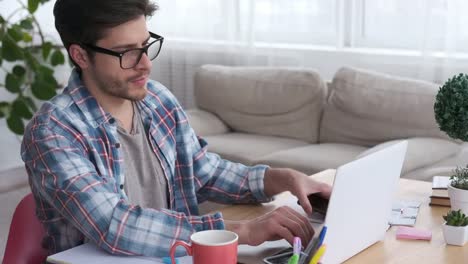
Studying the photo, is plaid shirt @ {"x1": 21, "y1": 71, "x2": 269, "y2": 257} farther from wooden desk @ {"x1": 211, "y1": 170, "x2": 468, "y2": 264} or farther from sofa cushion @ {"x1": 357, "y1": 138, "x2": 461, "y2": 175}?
sofa cushion @ {"x1": 357, "y1": 138, "x2": 461, "y2": 175}

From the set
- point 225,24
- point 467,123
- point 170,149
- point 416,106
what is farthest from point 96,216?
point 225,24

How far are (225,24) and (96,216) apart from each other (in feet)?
10.9

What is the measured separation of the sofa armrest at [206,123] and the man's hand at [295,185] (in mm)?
2200

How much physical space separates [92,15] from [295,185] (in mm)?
628

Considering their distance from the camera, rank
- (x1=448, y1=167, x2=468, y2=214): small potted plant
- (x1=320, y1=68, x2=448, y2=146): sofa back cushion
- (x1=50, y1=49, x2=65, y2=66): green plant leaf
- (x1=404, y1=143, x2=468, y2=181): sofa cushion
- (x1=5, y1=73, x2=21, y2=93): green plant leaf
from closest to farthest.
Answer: (x1=448, y1=167, x2=468, y2=214): small potted plant, (x1=404, y1=143, x2=468, y2=181): sofa cushion, (x1=320, y1=68, x2=448, y2=146): sofa back cushion, (x1=5, y1=73, x2=21, y2=93): green plant leaf, (x1=50, y1=49, x2=65, y2=66): green plant leaf

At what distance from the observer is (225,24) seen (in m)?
4.79

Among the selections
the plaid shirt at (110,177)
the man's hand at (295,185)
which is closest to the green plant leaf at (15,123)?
the plaid shirt at (110,177)

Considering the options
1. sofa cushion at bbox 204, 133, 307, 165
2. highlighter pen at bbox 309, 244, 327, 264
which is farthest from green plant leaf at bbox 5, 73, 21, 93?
highlighter pen at bbox 309, 244, 327, 264

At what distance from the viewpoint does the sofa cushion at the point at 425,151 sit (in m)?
3.34

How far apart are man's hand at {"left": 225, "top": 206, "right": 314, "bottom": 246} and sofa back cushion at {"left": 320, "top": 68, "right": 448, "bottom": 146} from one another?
7.09ft

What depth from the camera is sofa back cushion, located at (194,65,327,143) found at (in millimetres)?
4027

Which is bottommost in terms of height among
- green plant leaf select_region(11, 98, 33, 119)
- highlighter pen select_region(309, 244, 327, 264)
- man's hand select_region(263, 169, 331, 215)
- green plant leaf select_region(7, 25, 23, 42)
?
green plant leaf select_region(11, 98, 33, 119)

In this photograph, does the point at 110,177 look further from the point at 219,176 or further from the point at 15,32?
the point at 15,32

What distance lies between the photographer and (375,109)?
3750 mm
